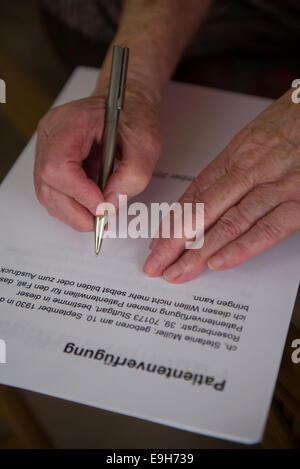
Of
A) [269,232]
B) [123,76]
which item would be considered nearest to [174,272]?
[269,232]

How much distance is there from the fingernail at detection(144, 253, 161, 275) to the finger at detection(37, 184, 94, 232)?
97 mm

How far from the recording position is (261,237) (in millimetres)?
680

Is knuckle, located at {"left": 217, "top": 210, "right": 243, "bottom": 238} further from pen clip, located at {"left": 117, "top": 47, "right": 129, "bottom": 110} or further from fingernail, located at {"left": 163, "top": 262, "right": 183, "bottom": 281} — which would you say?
pen clip, located at {"left": 117, "top": 47, "right": 129, "bottom": 110}

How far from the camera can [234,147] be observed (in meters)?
0.75

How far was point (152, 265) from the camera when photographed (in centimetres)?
69

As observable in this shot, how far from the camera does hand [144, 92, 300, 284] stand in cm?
68

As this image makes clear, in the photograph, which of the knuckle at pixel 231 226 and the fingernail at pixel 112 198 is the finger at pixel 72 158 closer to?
the fingernail at pixel 112 198

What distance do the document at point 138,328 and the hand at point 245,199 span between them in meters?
0.03

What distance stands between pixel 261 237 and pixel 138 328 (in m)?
0.20

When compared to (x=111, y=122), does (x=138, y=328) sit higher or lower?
lower

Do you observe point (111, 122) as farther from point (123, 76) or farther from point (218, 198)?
point (218, 198)

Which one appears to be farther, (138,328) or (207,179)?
(207,179)

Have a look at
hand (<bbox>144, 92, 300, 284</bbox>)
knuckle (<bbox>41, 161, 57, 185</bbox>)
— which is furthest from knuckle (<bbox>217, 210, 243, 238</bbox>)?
knuckle (<bbox>41, 161, 57, 185</bbox>)

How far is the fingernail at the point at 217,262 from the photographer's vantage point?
2.22 feet
